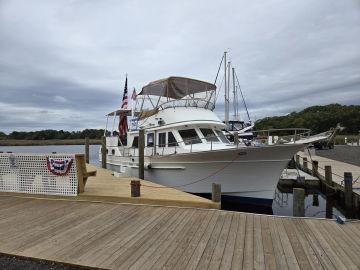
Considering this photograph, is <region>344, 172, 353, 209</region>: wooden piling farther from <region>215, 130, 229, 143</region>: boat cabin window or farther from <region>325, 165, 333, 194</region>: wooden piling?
<region>215, 130, 229, 143</region>: boat cabin window

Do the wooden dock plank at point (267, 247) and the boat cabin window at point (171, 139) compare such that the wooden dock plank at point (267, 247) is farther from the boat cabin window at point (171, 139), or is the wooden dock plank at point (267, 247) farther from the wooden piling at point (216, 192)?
the boat cabin window at point (171, 139)

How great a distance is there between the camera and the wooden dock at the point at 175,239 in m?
4.50

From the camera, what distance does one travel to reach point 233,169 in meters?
11.9

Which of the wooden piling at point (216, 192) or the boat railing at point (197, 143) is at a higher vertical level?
the boat railing at point (197, 143)

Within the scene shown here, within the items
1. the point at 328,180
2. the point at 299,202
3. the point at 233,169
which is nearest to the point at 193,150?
the point at 233,169

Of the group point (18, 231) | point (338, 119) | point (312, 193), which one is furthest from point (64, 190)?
point (338, 119)

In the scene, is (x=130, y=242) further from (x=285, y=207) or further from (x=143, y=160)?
(x=285, y=207)

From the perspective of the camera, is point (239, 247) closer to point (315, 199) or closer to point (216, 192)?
point (216, 192)

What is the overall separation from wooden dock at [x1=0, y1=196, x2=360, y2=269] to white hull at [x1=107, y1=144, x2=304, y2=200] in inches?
182

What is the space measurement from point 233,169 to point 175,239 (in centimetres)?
679

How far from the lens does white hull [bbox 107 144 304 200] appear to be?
1145cm

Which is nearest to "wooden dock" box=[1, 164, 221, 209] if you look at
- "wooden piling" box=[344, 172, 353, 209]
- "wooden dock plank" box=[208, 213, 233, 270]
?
"wooden dock plank" box=[208, 213, 233, 270]

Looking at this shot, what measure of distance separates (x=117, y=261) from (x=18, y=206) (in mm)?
4515

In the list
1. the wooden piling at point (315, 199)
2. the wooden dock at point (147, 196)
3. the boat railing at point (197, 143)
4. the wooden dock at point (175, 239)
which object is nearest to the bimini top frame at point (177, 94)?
the boat railing at point (197, 143)
